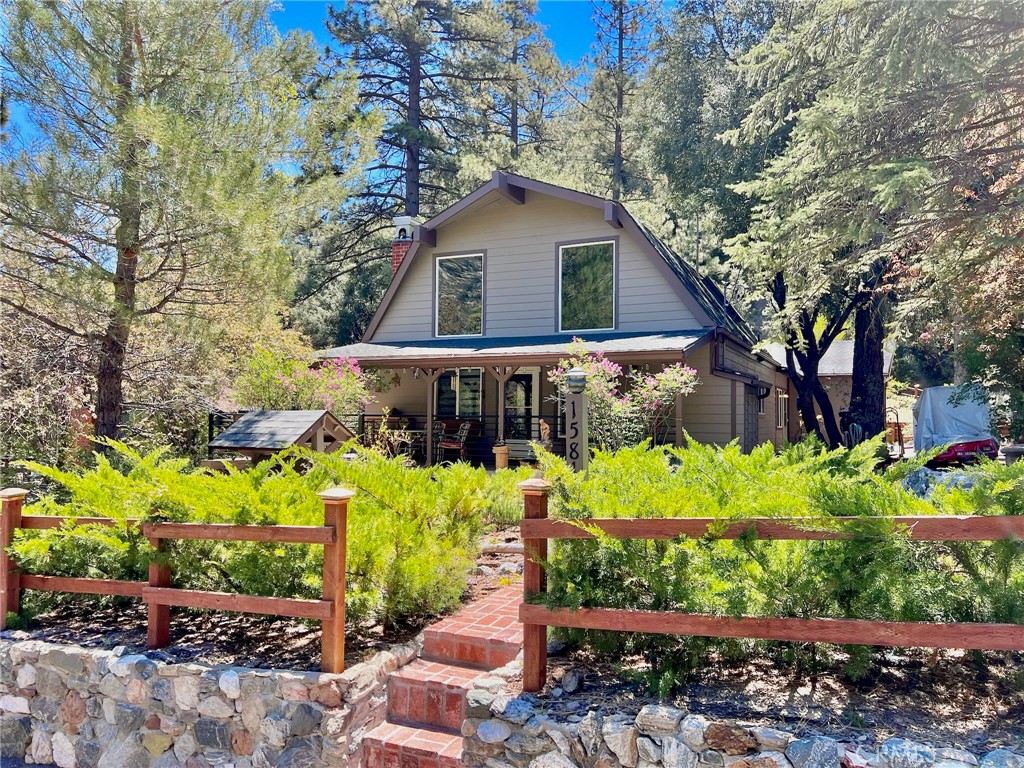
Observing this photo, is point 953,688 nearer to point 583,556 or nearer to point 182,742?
point 583,556

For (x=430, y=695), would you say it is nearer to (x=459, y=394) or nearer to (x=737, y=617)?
(x=737, y=617)

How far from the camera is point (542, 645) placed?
10.3 ft

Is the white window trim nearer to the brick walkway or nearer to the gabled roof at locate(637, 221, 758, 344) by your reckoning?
the gabled roof at locate(637, 221, 758, 344)

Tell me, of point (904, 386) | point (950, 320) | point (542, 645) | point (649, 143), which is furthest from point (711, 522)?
point (904, 386)

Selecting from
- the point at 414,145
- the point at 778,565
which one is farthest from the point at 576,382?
the point at 414,145

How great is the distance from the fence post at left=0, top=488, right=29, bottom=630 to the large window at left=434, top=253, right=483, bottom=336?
931cm

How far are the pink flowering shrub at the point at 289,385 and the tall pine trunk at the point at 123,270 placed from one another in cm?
261

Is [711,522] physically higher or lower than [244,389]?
lower

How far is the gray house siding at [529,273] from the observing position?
1186 cm

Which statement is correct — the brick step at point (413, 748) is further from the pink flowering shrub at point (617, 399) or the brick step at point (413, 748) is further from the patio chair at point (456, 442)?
the patio chair at point (456, 442)

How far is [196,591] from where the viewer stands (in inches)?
150

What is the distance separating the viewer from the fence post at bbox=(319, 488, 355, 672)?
3451 millimetres

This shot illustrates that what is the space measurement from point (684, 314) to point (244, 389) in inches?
290

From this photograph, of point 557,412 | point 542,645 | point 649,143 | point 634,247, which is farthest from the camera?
point 649,143
